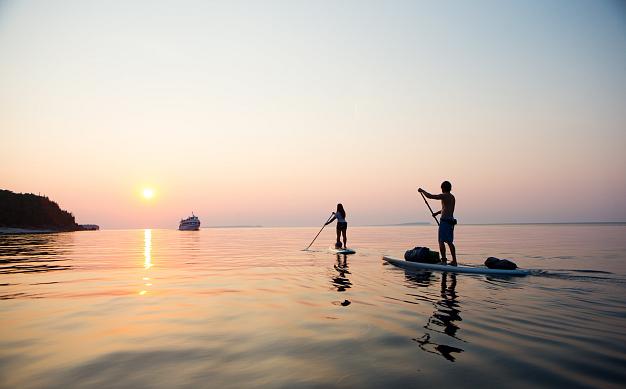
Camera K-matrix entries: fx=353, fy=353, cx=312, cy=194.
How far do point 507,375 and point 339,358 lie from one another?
6.34 feet

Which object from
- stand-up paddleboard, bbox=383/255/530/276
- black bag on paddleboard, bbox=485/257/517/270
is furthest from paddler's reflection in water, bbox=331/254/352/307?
black bag on paddleboard, bbox=485/257/517/270

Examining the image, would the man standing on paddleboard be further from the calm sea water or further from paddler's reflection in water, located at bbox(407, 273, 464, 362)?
paddler's reflection in water, located at bbox(407, 273, 464, 362)

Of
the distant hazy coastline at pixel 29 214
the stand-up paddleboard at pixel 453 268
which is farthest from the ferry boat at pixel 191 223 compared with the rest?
the stand-up paddleboard at pixel 453 268

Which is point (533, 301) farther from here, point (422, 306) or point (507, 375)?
point (507, 375)

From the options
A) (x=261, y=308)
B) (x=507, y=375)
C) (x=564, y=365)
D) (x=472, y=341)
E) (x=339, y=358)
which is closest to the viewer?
(x=507, y=375)

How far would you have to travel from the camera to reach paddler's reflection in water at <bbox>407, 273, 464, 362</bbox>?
15.8 feet

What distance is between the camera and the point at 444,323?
6.23 metres

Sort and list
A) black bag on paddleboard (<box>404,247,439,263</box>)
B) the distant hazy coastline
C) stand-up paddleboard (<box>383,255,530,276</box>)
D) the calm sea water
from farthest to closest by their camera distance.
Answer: the distant hazy coastline, black bag on paddleboard (<box>404,247,439,263</box>), stand-up paddleboard (<box>383,255,530,276</box>), the calm sea water

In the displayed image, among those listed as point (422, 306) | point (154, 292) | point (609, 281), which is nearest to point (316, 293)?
point (422, 306)

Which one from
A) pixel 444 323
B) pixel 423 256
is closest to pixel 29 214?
pixel 423 256

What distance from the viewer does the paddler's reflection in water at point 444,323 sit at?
480 cm

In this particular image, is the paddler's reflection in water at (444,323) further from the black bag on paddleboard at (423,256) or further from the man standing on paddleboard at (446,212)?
the black bag on paddleboard at (423,256)

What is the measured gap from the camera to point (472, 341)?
17.0 feet

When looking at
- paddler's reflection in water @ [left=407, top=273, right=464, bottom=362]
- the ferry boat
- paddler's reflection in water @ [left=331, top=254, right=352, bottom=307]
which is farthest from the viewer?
the ferry boat
